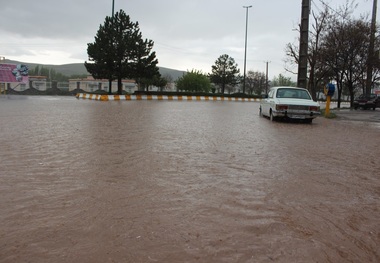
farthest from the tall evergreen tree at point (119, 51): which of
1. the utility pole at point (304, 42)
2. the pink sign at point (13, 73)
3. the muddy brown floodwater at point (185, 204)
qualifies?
the muddy brown floodwater at point (185, 204)

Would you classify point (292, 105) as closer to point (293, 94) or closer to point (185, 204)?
point (293, 94)

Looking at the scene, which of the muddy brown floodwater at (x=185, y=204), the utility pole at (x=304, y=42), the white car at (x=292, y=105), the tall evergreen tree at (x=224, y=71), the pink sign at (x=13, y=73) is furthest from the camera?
the tall evergreen tree at (x=224, y=71)

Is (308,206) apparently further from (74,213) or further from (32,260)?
(32,260)

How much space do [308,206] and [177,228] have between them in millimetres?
1615

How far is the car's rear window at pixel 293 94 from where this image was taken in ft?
48.5

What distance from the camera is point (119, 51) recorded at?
41438 mm

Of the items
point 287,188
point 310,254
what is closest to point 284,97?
point 287,188

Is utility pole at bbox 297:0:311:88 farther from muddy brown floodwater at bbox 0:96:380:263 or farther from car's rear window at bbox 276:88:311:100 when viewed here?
muddy brown floodwater at bbox 0:96:380:263

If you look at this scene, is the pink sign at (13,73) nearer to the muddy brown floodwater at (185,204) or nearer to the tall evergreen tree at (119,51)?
the tall evergreen tree at (119,51)

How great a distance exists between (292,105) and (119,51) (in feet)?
104

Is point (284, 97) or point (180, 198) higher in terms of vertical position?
point (284, 97)

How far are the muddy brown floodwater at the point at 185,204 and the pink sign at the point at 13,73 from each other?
38.6 m

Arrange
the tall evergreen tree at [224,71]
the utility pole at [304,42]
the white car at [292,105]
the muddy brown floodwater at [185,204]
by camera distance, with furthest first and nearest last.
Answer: the tall evergreen tree at [224,71]
the utility pole at [304,42]
the white car at [292,105]
the muddy brown floodwater at [185,204]

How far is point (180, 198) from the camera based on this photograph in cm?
407
